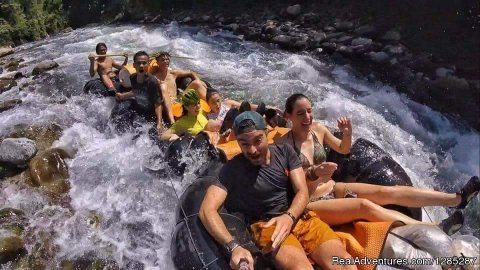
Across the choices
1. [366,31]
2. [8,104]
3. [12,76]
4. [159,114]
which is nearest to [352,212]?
[159,114]

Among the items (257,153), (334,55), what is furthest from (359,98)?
(257,153)

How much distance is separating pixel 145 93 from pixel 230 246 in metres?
3.66

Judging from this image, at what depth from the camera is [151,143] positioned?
617cm

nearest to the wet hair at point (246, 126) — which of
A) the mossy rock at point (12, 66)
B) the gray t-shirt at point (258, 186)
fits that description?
the gray t-shirt at point (258, 186)

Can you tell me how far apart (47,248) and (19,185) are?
4.25ft

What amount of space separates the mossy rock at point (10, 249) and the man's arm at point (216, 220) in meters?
2.64

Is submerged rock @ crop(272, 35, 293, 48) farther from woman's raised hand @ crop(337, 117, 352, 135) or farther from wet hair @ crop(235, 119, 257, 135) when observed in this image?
wet hair @ crop(235, 119, 257, 135)

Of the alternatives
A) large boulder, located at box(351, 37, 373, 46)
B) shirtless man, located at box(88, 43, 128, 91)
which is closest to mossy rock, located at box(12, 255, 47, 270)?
shirtless man, located at box(88, 43, 128, 91)

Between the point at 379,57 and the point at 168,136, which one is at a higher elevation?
the point at 168,136

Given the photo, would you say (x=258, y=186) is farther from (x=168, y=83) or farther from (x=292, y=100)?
(x=168, y=83)

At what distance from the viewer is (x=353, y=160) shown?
4.83 meters

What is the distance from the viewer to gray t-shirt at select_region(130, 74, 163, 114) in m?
6.37

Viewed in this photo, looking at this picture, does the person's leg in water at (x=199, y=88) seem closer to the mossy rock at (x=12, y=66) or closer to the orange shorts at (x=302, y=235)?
the orange shorts at (x=302, y=235)

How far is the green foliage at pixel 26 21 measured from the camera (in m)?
17.4
